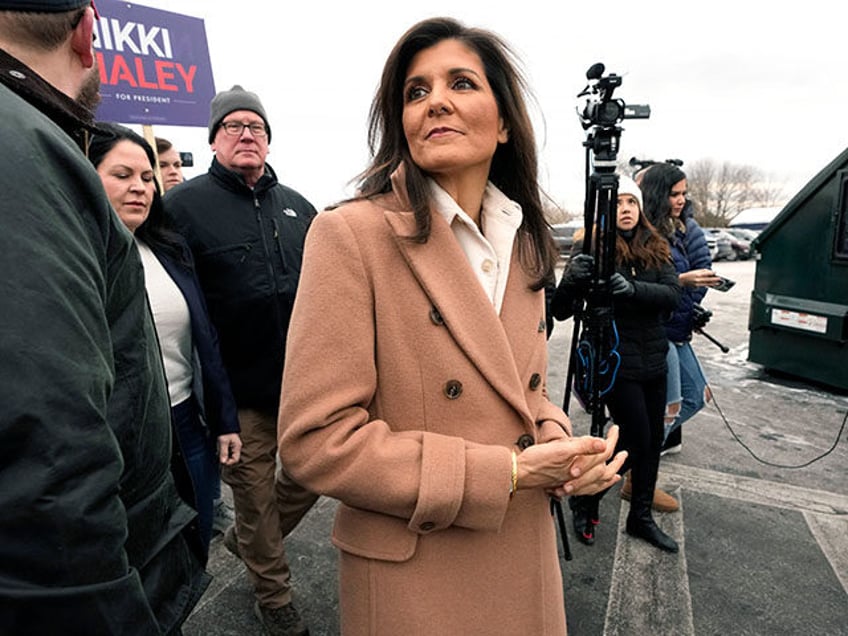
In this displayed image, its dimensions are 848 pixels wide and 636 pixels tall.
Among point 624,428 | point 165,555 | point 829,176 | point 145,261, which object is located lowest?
point 624,428

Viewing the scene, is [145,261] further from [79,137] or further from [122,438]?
[122,438]

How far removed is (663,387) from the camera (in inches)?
124

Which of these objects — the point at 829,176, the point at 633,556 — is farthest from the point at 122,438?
the point at 829,176

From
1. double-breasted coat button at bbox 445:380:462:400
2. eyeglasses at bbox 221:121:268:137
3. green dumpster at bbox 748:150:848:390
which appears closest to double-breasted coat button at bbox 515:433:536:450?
double-breasted coat button at bbox 445:380:462:400

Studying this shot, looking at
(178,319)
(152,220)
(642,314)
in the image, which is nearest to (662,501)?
(642,314)

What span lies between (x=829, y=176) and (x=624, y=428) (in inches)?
160

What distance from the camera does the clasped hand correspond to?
1205 mm

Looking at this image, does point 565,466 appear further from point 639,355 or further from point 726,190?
point 726,190

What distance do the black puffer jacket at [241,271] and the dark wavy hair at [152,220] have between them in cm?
16

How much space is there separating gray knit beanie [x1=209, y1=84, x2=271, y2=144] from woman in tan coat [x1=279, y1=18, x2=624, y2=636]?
4.97 feet

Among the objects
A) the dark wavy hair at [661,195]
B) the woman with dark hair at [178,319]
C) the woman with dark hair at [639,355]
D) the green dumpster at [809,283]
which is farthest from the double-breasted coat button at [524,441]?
the green dumpster at [809,283]

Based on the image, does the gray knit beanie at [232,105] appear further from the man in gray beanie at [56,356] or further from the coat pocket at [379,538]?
the coat pocket at [379,538]

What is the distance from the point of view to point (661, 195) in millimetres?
3830

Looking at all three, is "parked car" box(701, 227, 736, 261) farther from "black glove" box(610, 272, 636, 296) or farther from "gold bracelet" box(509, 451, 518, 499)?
"gold bracelet" box(509, 451, 518, 499)
